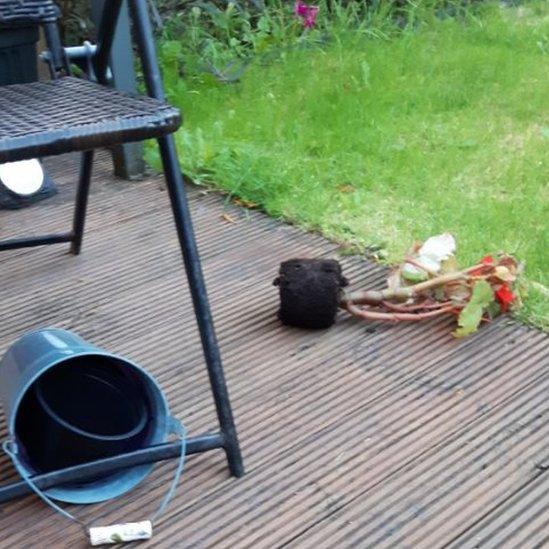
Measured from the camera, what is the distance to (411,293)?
2.04 meters

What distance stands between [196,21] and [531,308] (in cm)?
241

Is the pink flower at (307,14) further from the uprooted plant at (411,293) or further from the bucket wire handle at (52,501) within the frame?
the bucket wire handle at (52,501)

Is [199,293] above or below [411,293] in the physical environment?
above

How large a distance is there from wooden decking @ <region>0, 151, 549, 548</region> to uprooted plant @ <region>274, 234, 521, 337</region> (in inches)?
1.5

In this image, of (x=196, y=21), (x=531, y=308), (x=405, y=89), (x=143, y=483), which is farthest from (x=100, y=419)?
(x=196, y=21)

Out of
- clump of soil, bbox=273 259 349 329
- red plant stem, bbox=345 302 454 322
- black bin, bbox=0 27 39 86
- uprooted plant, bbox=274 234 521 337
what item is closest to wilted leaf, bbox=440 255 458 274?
uprooted plant, bbox=274 234 521 337

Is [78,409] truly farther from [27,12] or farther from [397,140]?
[397,140]

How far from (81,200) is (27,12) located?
428mm

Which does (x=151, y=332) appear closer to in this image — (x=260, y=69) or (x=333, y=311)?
(x=333, y=311)

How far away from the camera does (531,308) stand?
2023mm

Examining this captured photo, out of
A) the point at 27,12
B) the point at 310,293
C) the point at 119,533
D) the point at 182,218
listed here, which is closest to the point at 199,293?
the point at 182,218

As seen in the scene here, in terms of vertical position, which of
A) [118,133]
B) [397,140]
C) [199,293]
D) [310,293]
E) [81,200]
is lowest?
[397,140]

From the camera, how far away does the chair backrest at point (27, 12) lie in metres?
2.00

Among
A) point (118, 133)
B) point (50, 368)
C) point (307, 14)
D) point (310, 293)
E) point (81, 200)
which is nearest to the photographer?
point (118, 133)
